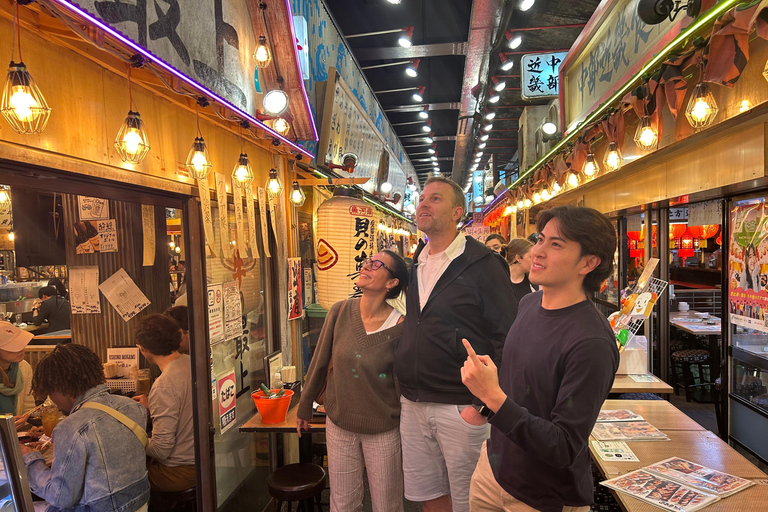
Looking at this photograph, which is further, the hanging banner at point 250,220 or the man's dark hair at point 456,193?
the hanging banner at point 250,220

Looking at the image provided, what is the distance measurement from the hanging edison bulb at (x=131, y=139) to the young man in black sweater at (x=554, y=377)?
6.19 feet

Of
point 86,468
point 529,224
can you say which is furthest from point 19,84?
point 529,224

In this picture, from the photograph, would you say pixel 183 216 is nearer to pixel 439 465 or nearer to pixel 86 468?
pixel 86 468

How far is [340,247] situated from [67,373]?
8.70 feet

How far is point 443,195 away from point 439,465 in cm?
178

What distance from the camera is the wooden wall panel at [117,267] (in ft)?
16.5

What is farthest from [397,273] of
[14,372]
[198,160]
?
[14,372]

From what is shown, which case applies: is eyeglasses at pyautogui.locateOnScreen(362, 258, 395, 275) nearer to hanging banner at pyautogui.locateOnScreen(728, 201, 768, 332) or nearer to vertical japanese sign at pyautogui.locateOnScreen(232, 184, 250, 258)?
vertical japanese sign at pyautogui.locateOnScreen(232, 184, 250, 258)

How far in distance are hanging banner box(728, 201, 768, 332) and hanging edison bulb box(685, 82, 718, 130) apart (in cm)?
168

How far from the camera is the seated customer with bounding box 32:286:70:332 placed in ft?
19.3

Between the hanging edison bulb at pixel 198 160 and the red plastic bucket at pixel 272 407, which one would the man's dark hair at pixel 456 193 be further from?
the red plastic bucket at pixel 272 407

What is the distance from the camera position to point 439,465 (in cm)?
314

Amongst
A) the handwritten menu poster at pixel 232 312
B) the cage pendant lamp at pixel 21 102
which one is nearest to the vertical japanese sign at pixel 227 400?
the handwritten menu poster at pixel 232 312

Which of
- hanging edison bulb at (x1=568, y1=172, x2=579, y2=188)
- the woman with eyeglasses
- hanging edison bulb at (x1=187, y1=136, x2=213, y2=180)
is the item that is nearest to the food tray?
the woman with eyeglasses
